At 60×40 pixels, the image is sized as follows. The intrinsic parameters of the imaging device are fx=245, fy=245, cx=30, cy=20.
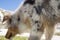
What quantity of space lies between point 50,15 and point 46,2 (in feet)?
1.71

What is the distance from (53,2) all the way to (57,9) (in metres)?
0.31

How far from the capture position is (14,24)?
10.9 m

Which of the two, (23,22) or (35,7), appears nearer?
→ (35,7)

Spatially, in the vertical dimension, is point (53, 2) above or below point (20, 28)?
above

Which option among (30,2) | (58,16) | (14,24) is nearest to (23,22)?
(14,24)

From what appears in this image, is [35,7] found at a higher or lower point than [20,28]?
higher

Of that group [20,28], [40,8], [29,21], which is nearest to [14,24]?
[20,28]

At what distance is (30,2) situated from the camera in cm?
973

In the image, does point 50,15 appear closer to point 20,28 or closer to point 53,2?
point 53,2

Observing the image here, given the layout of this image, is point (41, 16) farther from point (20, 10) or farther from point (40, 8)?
point (20, 10)

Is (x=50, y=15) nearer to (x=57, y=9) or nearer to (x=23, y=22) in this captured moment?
(x=57, y=9)

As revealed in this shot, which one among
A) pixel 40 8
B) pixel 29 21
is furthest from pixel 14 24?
pixel 40 8

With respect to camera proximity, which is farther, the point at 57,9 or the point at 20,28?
the point at 20,28

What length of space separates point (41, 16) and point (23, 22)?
1.54 meters
